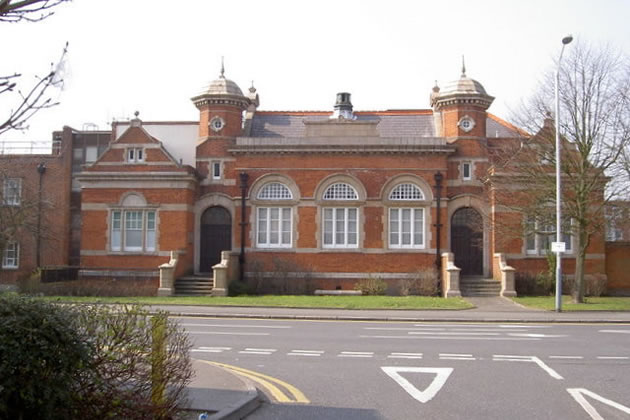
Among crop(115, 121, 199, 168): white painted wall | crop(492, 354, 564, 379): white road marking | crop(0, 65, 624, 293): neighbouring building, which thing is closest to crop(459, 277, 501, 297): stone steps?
crop(0, 65, 624, 293): neighbouring building

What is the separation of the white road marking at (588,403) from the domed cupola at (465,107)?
23120 mm

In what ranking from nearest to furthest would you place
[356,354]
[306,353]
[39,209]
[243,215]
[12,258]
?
[356,354] → [306,353] → [243,215] → [39,209] → [12,258]

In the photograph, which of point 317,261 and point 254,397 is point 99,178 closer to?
point 317,261

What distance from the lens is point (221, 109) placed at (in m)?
33.2

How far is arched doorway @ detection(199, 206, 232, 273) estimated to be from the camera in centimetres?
3291

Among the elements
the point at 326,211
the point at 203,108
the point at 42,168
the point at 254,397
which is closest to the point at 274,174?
the point at 326,211

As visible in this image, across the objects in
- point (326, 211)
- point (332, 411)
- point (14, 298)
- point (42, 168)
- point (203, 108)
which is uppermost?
point (203, 108)

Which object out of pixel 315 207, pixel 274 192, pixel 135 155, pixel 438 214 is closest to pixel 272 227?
pixel 274 192

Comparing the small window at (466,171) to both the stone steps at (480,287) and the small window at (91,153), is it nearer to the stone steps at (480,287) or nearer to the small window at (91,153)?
the stone steps at (480,287)

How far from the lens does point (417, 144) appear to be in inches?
1216

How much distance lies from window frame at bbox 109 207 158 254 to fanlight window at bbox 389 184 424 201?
11.3 m

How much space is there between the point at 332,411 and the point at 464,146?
24.8m

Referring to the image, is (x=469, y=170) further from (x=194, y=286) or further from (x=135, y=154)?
(x=135, y=154)

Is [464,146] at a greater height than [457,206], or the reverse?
[464,146]
